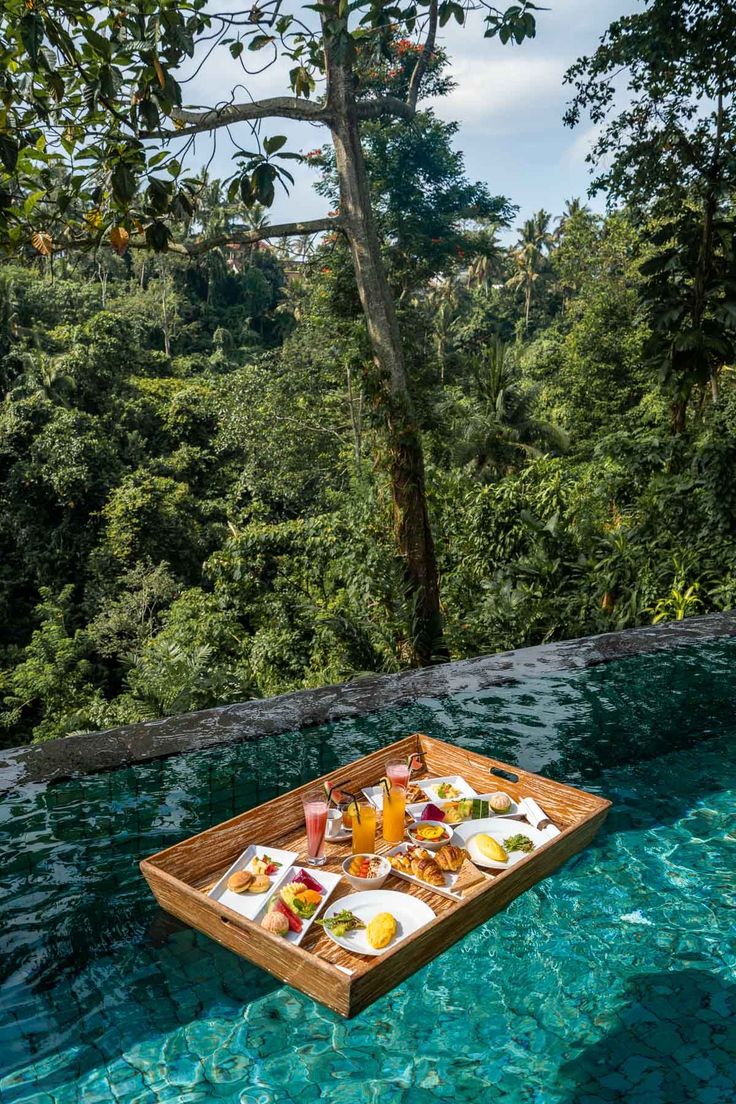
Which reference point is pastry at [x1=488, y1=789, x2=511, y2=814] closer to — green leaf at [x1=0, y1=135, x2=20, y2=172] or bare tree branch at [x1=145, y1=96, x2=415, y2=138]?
green leaf at [x1=0, y1=135, x2=20, y2=172]

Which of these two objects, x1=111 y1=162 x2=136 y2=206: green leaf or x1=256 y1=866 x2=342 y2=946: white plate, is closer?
x1=256 y1=866 x2=342 y2=946: white plate

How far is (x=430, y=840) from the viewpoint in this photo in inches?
69.9

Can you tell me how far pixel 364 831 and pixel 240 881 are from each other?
0.29 meters

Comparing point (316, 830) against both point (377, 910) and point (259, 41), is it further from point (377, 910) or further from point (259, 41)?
point (259, 41)

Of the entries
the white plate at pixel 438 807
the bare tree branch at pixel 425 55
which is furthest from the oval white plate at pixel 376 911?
the bare tree branch at pixel 425 55

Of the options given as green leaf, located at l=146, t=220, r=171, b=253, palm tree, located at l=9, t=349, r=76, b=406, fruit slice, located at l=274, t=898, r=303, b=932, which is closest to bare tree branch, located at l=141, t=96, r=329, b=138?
green leaf, located at l=146, t=220, r=171, b=253

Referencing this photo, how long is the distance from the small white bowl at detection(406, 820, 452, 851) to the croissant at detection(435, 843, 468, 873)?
4 cm

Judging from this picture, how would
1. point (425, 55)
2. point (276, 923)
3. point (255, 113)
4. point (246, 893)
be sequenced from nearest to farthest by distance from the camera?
point (276, 923) < point (246, 893) < point (255, 113) < point (425, 55)

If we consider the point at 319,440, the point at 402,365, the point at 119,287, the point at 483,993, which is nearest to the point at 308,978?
the point at 483,993

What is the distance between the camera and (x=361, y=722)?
327cm

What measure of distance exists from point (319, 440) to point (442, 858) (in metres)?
13.9

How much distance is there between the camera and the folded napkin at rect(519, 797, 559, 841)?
1.77m

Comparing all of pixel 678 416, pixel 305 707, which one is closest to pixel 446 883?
pixel 305 707

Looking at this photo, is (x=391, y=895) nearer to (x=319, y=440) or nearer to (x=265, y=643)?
(x=265, y=643)
